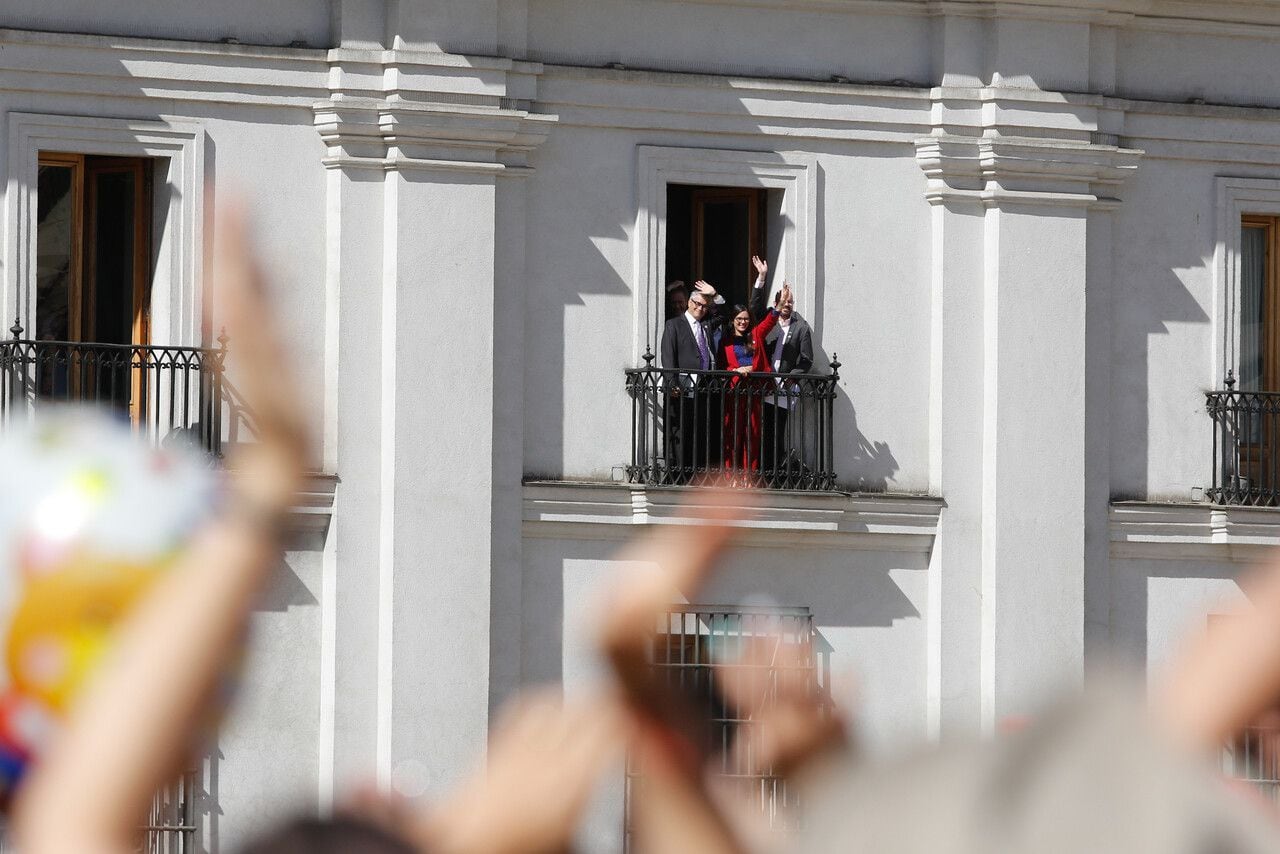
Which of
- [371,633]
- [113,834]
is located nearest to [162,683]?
[113,834]

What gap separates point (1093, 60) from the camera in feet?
62.3

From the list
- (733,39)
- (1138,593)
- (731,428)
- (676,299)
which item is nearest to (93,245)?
(676,299)

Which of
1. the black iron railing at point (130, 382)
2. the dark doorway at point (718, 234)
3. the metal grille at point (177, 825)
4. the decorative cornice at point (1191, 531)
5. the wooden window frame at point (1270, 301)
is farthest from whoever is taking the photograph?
the wooden window frame at point (1270, 301)

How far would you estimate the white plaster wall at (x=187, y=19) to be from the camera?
1697 cm

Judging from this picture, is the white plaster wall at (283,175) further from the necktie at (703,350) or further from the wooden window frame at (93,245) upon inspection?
the necktie at (703,350)

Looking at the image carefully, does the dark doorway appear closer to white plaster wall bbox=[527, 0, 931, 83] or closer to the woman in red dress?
the woman in red dress

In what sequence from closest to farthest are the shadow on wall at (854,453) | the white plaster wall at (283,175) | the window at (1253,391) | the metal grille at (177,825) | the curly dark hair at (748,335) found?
the metal grille at (177,825) → the white plaster wall at (283,175) → the curly dark hair at (748,335) → the shadow on wall at (854,453) → the window at (1253,391)

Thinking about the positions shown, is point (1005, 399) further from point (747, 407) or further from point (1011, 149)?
point (747, 407)

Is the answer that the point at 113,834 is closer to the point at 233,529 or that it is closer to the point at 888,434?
the point at 233,529

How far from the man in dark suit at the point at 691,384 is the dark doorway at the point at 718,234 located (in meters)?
0.46

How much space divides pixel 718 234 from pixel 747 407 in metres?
1.58

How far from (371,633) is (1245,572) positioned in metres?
7.30

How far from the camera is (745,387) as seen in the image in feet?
59.8

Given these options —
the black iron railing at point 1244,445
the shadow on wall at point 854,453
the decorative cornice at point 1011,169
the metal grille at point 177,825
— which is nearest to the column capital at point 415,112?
the shadow on wall at point 854,453
